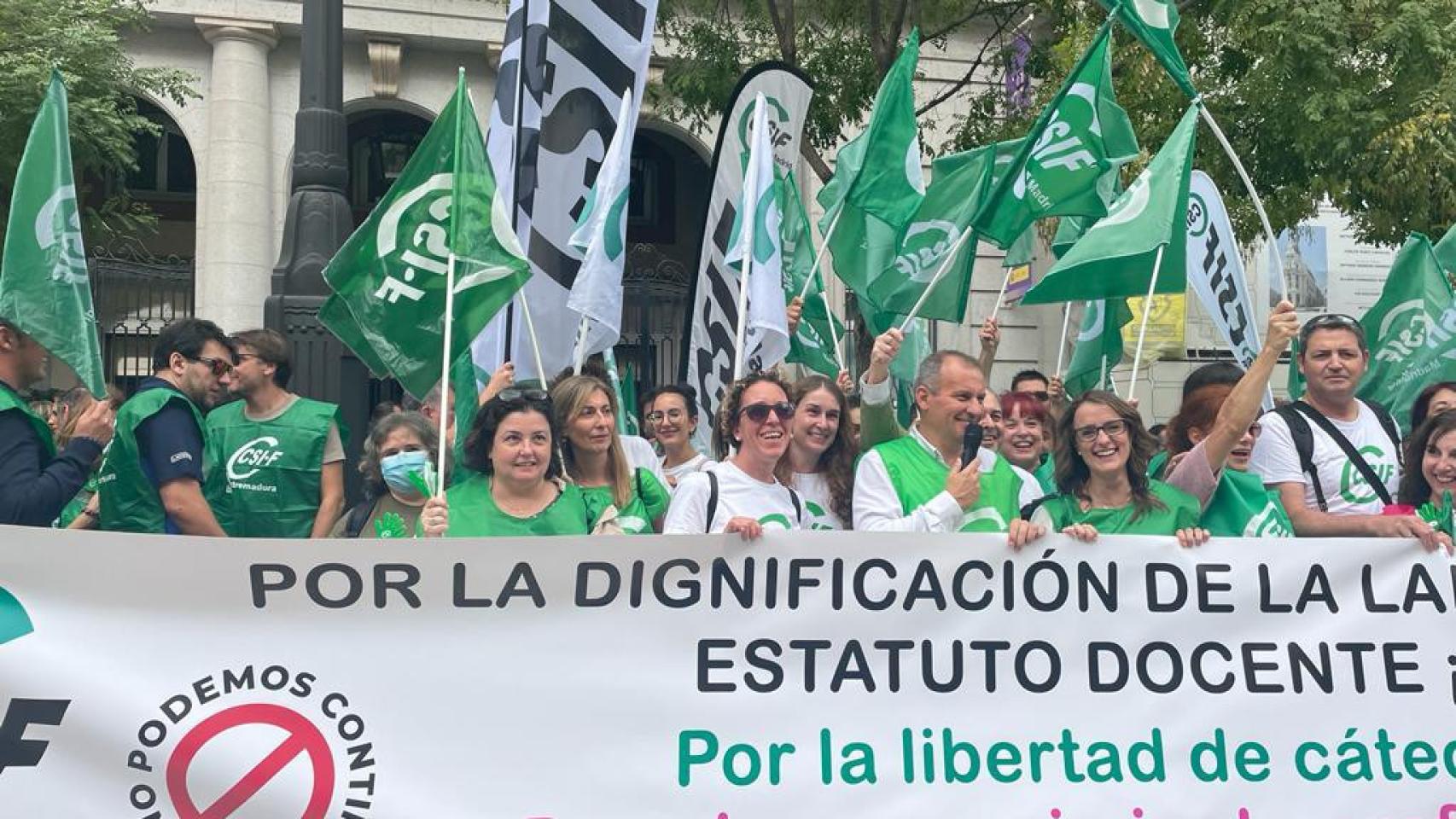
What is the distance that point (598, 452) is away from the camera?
15.9ft

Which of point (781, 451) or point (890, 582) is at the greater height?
point (781, 451)

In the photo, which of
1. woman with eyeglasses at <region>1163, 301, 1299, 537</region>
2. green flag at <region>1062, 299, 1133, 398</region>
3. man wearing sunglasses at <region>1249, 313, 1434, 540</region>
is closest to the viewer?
woman with eyeglasses at <region>1163, 301, 1299, 537</region>

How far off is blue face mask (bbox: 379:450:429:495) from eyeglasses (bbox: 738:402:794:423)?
1269 mm

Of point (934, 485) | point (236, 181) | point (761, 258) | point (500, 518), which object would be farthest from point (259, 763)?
point (236, 181)

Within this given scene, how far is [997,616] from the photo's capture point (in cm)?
410

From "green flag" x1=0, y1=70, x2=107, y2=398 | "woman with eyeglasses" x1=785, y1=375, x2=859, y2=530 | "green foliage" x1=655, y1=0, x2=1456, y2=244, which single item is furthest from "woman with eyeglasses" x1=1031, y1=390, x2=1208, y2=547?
Result: "green foliage" x1=655, y1=0, x2=1456, y2=244

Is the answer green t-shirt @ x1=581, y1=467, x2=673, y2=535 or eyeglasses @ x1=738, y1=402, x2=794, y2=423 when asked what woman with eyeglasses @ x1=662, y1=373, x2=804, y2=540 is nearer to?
eyeglasses @ x1=738, y1=402, x2=794, y2=423

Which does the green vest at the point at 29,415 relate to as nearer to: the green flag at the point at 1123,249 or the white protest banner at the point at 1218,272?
the green flag at the point at 1123,249

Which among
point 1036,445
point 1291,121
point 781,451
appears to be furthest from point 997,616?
point 1291,121

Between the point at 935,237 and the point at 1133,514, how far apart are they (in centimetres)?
243

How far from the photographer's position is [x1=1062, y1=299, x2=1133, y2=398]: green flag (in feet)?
24.3

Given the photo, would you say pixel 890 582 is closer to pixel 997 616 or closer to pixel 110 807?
pixel 997 616

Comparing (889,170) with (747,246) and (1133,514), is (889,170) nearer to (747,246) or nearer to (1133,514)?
(747,246)

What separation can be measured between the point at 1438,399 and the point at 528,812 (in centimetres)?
345
